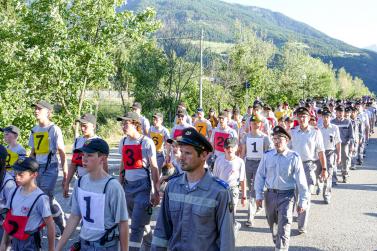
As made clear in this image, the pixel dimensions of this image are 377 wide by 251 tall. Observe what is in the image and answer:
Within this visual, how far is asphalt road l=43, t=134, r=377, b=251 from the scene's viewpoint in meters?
7.43

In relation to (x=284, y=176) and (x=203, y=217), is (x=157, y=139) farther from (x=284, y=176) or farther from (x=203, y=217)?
(x=203, y=217)

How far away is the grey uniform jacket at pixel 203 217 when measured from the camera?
10.8ft

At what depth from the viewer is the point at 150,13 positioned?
15094mm

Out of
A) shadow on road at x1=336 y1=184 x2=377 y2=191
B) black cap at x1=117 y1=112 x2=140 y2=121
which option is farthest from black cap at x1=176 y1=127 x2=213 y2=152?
shadow on road at x1=336 y1=184 x2=377 y2=191

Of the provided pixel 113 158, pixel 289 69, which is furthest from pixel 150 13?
pixel 289 69

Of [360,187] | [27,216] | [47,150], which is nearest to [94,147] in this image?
[27,216]

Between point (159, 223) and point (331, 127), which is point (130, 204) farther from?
point (331, 127)

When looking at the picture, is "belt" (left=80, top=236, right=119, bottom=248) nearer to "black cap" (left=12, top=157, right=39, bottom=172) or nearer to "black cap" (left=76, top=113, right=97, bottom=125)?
"black cap" (left=12, top=157, right=39, bottom=172)

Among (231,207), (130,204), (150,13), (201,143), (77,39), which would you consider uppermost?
(150,13)

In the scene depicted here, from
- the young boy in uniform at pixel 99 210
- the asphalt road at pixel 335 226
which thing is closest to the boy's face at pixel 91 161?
the young boy in uniform at pixel 99 210

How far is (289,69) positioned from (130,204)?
42.8 metres

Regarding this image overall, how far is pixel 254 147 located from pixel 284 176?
8.28 ft

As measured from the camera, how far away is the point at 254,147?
8961mm

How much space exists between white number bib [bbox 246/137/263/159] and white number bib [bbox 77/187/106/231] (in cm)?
515
